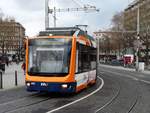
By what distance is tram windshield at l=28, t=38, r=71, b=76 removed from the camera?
18875 mm

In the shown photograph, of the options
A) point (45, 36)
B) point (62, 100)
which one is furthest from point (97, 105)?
point (45, 36)

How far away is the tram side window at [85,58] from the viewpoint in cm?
2056

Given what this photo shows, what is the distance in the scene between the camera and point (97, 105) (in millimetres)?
16125

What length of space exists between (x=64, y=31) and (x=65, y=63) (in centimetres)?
189

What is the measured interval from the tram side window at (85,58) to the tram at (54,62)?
0.89 feet

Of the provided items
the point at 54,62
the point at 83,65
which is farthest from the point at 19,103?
the point at 83,65

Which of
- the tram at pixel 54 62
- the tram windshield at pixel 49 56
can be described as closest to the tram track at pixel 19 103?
the tram at pixel 54 62

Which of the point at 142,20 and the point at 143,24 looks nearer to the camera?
the point at 143,24

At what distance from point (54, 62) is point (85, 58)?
139 inches

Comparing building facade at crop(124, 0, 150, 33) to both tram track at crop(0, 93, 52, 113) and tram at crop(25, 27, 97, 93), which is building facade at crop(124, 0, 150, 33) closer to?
tram at crop(25, 27, 97, 93)

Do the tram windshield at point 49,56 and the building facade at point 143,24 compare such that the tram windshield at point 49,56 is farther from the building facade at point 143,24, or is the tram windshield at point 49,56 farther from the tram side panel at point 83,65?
the building facade at point 143,24

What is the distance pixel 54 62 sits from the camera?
19.0 meters

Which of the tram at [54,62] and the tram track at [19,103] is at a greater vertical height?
the tram at [54,62]

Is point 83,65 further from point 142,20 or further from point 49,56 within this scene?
point 142,20
